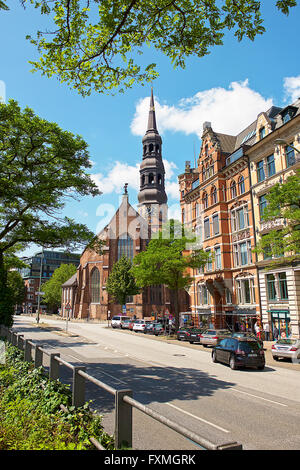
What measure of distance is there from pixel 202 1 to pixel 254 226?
2502cm

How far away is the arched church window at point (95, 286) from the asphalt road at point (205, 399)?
50.5 meters

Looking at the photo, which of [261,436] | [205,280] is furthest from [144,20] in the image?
[205,280]

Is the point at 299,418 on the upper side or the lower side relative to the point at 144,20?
lower

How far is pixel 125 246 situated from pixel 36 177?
54216 mm

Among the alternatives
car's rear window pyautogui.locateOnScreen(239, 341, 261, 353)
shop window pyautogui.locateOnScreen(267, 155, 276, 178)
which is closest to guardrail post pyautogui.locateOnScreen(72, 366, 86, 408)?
car's rear window pyautogui.locateOnScreen(239, 341, 261, 353)

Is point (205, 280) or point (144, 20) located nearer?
point (144, 20)

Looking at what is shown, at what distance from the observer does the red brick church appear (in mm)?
62531

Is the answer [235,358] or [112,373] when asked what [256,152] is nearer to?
[235,358]

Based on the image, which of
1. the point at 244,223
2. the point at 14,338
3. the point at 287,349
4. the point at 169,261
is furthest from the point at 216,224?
the point at 14,338

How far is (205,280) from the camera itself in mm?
35844

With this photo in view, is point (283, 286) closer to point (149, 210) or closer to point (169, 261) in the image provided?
point (169, 261)

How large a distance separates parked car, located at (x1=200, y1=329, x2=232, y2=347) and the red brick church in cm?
3197

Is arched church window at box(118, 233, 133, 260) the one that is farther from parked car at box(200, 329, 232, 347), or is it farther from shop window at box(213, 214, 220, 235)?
parked car at box(200, 329, 232, 347)

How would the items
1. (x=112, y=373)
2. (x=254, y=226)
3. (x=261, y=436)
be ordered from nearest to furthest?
(x=261, y=436) < (x=112, y=373) < (x=254, y=226)
